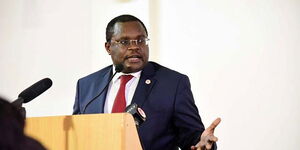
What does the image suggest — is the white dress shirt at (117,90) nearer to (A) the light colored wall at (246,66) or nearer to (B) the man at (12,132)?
(A) the light colored wall at (246,66)

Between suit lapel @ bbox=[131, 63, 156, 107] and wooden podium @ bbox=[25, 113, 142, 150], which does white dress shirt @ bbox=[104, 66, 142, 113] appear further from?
wooden podium @ bbox=[25, 113, 142, 150]

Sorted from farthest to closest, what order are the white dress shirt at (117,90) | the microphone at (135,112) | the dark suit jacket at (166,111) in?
the white dress shirt at (117,90) → the dark suit jacket at (166,111) → the microphone at (135,112)

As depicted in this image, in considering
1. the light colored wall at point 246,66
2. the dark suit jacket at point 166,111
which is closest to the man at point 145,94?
the dark suit jacket at point 166,111

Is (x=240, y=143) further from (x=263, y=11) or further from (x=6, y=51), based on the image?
(x=6, y=51)

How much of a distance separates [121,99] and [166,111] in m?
0.25

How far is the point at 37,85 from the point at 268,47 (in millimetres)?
2026

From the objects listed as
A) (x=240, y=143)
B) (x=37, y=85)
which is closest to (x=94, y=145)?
(x=37, y=85)

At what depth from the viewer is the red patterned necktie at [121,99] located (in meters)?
2.64

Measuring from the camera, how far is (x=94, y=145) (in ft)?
5.85

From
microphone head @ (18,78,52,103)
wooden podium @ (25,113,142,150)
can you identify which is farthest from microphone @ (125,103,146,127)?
microphone head @ (18,78,52,103)

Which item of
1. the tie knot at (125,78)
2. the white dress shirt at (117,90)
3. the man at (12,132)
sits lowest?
the white dress shirt at (117,90)

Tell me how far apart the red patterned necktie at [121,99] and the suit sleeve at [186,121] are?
0.92 feet

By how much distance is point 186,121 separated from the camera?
2631 mm

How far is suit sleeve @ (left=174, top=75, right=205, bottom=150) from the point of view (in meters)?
2.63
